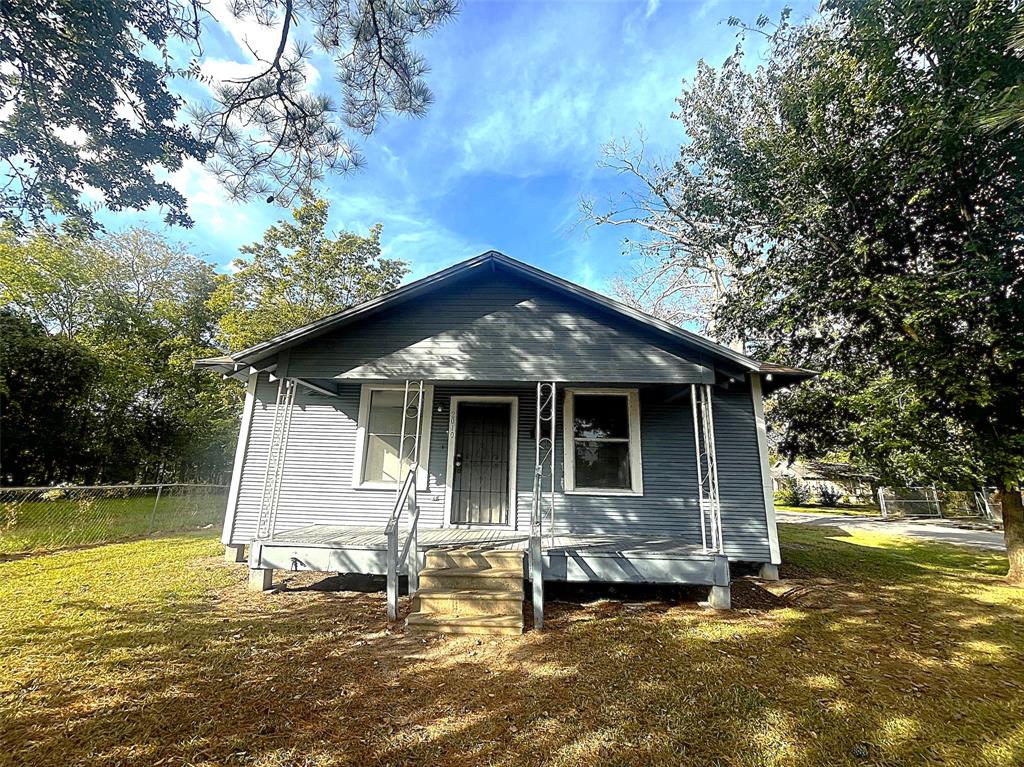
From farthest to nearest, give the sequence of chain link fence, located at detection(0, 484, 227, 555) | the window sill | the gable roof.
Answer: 1. chain link fence, located at detection(0, 484, 227, 555)
2. the window sill
3. the gable roof

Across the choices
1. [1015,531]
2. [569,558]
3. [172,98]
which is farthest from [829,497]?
[172,98]

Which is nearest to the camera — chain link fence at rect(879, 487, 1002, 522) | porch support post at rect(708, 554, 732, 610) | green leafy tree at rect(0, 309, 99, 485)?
porch support post at rect(708, 554, 732, 610)

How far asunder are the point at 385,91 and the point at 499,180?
7200 millimetres

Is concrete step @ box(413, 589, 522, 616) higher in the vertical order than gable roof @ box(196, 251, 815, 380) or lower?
lower

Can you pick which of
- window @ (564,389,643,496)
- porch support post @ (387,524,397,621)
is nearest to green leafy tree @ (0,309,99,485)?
porch support post @ (387,524,397,621)

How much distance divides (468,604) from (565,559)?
4.23 ft

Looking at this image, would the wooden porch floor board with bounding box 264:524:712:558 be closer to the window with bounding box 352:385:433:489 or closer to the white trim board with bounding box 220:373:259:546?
the window with bounding box 352:385:433:489

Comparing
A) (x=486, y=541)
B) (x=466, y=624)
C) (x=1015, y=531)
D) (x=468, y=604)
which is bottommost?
(x=466, y=624)

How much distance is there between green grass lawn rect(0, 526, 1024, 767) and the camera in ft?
8.79

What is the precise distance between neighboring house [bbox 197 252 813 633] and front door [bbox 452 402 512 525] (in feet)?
0.08

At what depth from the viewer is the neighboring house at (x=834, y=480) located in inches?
862

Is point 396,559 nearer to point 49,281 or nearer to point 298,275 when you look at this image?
point 298,275

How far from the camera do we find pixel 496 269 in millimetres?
6695

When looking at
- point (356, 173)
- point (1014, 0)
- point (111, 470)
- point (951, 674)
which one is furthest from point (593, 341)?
point (111, 470)
